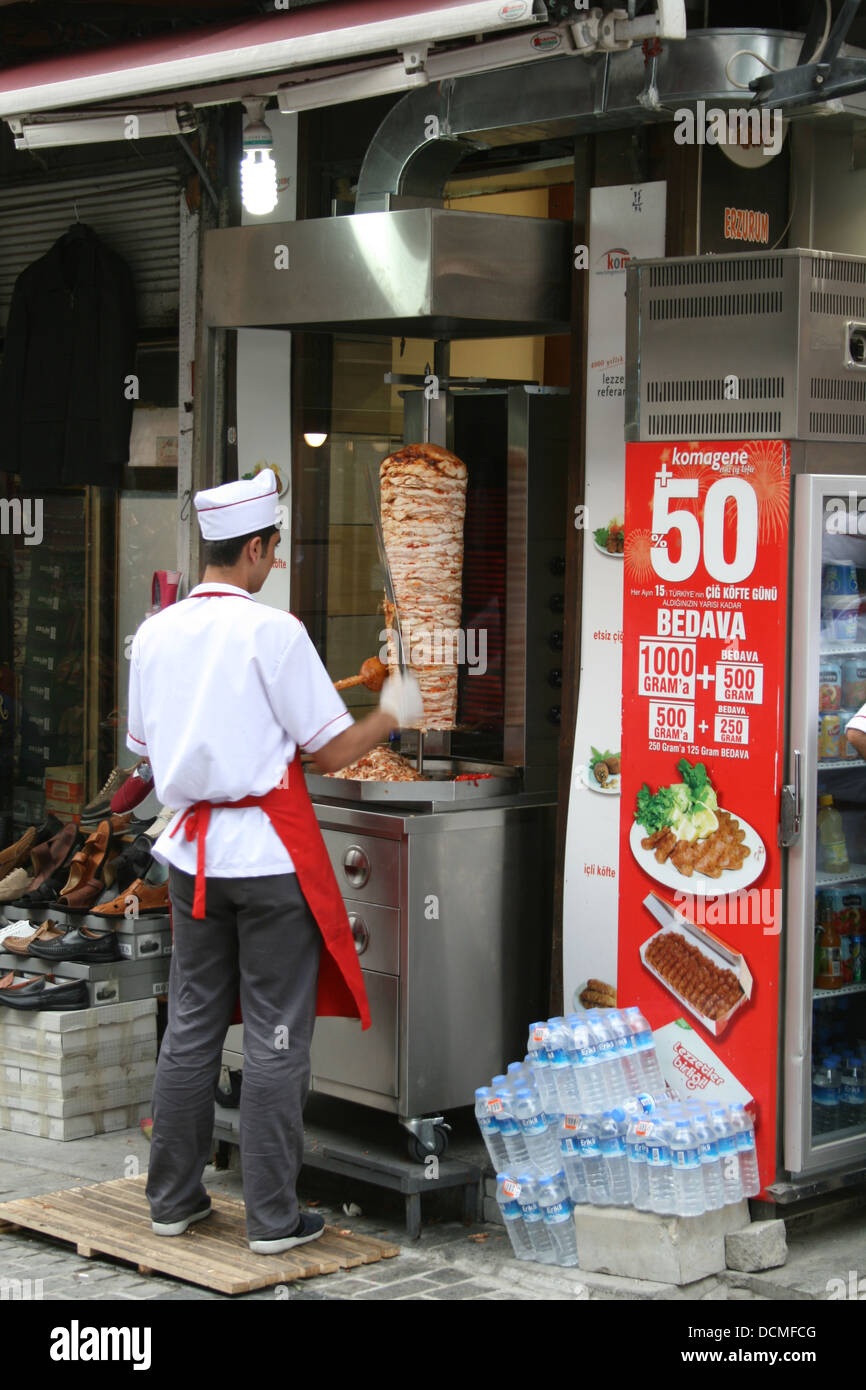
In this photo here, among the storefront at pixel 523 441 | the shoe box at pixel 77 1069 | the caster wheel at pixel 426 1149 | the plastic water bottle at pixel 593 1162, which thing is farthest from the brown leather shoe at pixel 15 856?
the plastic water bottle at pixel 593 1162

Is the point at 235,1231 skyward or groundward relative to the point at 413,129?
groundward

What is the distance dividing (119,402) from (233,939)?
10.7 ft

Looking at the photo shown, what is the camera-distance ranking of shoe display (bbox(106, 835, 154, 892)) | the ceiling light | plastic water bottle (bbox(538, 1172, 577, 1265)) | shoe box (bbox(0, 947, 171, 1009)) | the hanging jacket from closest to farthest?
plastic water bottle (bbox(538, 1172, 577, 1265)), the ceiling light, shoe box (bbox(0, 947, 171, 1009)), shoe display (bbox(106, 835, 154, 892)), the hanging jacket

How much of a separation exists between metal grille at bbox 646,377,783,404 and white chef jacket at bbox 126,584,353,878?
1206mm

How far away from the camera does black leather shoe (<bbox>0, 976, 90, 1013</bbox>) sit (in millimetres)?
6375

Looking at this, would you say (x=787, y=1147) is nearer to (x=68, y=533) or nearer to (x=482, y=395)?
(x=482, y=395)

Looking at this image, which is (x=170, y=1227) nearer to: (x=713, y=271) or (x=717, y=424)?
(x=717, y=424)

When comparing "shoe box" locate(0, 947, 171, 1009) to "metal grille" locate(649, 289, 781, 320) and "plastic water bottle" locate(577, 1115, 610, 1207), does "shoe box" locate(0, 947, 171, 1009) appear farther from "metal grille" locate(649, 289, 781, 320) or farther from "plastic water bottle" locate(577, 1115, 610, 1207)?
"metal grille" locate(649, 289, 781, 320)

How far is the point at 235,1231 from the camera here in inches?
202

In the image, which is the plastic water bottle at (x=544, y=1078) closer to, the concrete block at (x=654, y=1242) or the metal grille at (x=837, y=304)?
the concrete block at (x=654, y=1242)

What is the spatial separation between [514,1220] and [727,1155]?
0.64 m

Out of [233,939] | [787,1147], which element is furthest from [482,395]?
[787,1147]

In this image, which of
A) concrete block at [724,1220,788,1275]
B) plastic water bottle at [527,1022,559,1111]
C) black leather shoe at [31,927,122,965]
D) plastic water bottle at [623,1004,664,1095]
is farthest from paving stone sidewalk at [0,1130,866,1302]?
black leather shoe at [31,927,122,965]

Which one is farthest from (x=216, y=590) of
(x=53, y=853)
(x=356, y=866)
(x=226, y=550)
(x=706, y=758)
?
(x=53, y=853)
